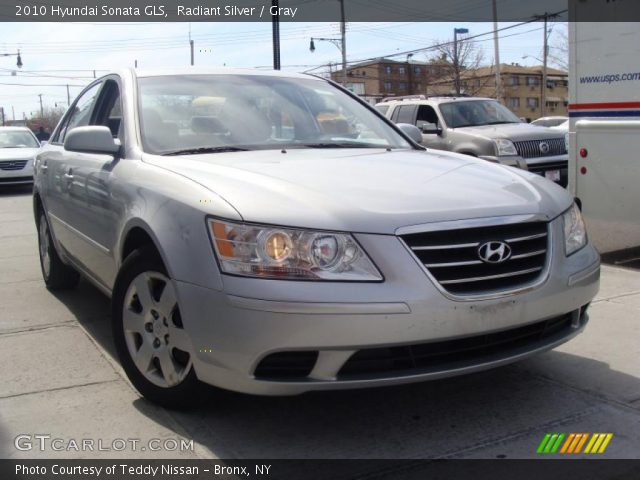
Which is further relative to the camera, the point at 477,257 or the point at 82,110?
the point at 82,110

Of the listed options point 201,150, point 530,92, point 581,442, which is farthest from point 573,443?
point 530,92

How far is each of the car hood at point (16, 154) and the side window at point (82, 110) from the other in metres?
12.0

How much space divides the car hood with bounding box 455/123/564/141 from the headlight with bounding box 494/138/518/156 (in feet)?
0.42

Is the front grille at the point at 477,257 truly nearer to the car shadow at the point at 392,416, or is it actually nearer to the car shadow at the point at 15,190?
the car shadow at the point at 392,416

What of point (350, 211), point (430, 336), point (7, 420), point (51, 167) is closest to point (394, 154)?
point (350, 211)

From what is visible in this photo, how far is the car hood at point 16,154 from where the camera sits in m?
16.7

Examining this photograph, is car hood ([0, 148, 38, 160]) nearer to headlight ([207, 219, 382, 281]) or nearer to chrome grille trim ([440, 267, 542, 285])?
headlight ([207, 219, 382, 281])

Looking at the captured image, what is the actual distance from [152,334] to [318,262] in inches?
40.5

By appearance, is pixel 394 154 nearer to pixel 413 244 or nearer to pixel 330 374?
pixel 413 244

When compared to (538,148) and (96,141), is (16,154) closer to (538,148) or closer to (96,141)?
(538,148)

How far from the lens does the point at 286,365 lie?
2.78 m

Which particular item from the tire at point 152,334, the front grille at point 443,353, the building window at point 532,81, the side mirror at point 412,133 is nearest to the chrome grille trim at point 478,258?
the front grille at point 443,353

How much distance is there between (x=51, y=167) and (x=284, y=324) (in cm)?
339

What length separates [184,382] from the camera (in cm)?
315
